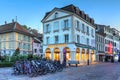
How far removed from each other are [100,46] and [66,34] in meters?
21.1

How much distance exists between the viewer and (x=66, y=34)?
33250 mm

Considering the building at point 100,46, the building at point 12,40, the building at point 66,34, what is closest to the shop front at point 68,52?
the building at point 66,34

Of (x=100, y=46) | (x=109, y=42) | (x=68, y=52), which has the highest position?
(x=109, y=42)

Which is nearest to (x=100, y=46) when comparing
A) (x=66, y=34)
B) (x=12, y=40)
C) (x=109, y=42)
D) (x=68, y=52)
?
(x=109, y=42)

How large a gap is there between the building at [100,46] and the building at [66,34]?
1018 cm

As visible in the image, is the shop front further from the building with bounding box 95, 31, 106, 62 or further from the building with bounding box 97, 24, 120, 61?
the building with bounding box 97, 24, 120, 61

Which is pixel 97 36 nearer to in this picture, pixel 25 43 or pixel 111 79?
pixel 25 43

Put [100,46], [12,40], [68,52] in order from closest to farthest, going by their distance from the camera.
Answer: [68,52] → [12,40] → [100,46]

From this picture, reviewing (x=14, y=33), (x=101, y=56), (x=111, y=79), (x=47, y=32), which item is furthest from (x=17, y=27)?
(x=111, y=79)

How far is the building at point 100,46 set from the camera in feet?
159

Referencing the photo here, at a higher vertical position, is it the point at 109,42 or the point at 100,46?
the point at 109,42

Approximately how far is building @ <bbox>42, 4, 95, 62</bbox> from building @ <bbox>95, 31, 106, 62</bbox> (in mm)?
10175

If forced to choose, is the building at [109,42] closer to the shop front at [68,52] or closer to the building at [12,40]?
the shop front at [68,52]

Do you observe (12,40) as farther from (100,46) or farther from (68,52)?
(100,46)
